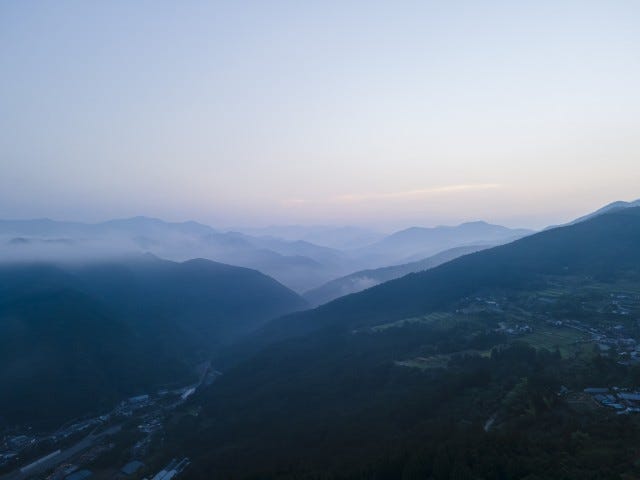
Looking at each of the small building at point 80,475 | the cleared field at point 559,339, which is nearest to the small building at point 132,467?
the small building at point 80,475

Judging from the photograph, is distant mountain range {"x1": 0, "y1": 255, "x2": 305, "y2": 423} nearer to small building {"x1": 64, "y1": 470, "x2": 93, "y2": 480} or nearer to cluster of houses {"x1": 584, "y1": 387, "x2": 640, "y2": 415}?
small building {"x1": 64, "y1": 470, "x2": 93, "y2": 480}

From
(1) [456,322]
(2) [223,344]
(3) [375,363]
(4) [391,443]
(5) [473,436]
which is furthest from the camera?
(2) [223,344]

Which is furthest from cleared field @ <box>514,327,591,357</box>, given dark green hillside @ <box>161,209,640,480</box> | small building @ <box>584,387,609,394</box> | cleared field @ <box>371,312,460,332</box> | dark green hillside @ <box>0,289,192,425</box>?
dark green hillside @ <box>0,289,192,425</box>

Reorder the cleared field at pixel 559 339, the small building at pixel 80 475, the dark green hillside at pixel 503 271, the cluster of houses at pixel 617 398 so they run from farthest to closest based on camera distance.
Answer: the dark green hillside at pixel 503 271 < the small building at pixel 80 475 < the cleared field at pixel 559 339 < the cluster of houses at pixel 617 398

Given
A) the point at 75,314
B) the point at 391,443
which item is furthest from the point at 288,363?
the point at 75,314

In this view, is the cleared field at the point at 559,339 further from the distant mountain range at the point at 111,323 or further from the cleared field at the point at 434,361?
the distant mountain range at the point at 111,323

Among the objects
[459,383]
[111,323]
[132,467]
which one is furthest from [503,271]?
[111,323]

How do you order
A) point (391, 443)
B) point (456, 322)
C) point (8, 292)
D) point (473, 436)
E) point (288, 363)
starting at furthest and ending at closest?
point (8, 292) → point (288, 363) → point (456, 322) → point (391, 443) → point (473, 436)

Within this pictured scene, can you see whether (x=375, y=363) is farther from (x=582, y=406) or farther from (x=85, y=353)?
(x=85, y=353)
